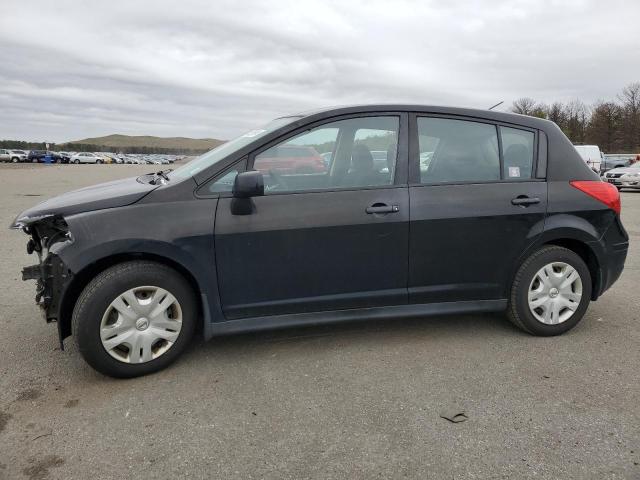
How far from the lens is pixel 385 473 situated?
2328 mm

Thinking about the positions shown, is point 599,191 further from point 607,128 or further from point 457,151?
point 607,128

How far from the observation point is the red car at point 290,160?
11.4ft

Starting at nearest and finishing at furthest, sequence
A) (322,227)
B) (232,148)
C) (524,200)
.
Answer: (322,227) → (232,148) → (524,200)

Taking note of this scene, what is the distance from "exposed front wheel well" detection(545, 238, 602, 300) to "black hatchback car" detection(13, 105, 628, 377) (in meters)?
0.02

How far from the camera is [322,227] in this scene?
11.2ft

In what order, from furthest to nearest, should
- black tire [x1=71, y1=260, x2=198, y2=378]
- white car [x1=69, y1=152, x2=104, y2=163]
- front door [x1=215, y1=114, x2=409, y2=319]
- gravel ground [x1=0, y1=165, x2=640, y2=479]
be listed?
white car [x1=69, y1=152, x2=104, y2=163]
front door [x1=215, y1=114, x2=409, y2=319]
black tire [x1=71, y1=260, x2=198, y2=378]
gravel ground [x1=0, y1=165, x2=640, y2=479]

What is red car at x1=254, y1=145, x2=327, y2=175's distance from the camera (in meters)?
3.47

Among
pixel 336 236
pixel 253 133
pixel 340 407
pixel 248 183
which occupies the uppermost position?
pixel 253 133

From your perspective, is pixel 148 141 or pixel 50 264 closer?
pixel 50 264

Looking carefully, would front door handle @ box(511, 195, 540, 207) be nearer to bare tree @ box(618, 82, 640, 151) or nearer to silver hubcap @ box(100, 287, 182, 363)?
silver hubcap @ box(100, 287, 182, 363)

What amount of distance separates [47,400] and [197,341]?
111 cm

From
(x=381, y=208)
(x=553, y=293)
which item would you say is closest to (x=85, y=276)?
(x=381, y=208)

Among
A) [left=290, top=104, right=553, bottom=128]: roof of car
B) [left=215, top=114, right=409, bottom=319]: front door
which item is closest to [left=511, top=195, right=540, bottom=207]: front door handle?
[left=290, top=104, right=553, bottom=128]: roof of car

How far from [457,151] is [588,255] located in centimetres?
138
